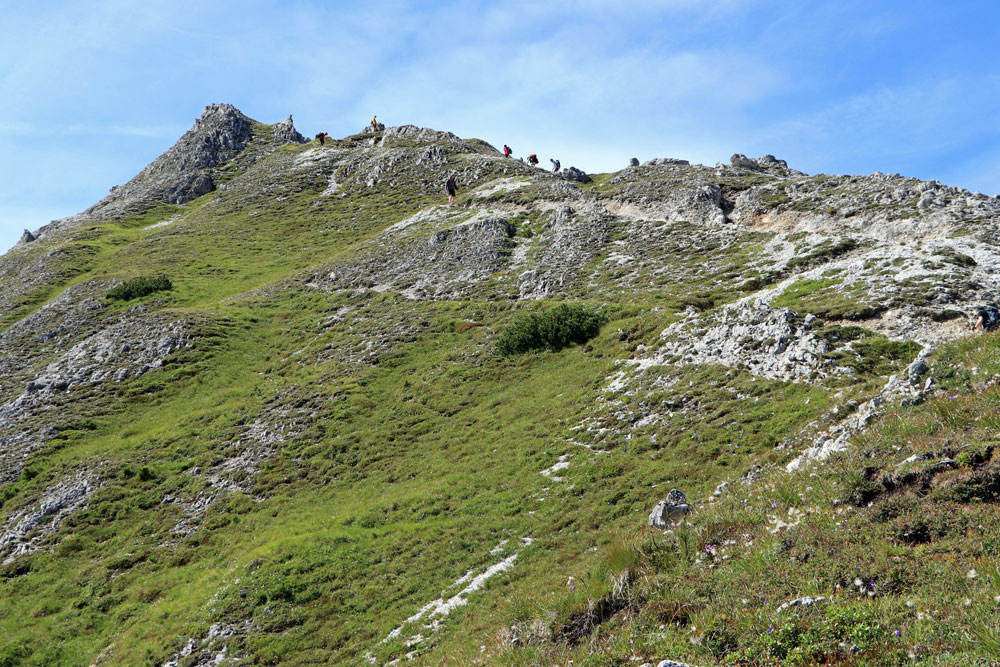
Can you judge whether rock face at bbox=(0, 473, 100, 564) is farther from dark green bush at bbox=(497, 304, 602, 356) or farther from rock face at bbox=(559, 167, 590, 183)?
rock face at bbox=(559, 167, 590, 183)

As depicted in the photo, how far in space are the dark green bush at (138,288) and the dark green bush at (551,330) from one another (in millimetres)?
41643

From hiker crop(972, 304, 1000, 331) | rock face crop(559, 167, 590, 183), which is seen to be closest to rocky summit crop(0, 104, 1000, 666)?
hiker crop(972, 304, 1000, 331)

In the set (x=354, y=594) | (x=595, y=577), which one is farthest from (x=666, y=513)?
(x=354, y=594)

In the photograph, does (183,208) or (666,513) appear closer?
(666,513)

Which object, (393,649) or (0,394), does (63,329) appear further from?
(393,649)

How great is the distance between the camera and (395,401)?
3600 cm

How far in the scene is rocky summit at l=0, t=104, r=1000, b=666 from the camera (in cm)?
1009

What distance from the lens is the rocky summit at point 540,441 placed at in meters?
10.1

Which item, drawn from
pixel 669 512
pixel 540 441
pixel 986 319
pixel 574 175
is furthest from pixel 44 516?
pixel 574 175

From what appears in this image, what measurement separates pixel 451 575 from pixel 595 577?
8.28m

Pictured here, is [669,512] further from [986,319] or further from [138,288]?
[138,288]

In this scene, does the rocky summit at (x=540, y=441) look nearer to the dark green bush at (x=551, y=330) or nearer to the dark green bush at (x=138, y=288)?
the dark green bush at (x=551, y=330)

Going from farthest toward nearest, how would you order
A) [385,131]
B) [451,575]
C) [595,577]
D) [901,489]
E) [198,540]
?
[385,131] → [198,540] → [451,575] → [595,577] → [901,489]

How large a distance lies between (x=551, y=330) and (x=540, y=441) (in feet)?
40.1
